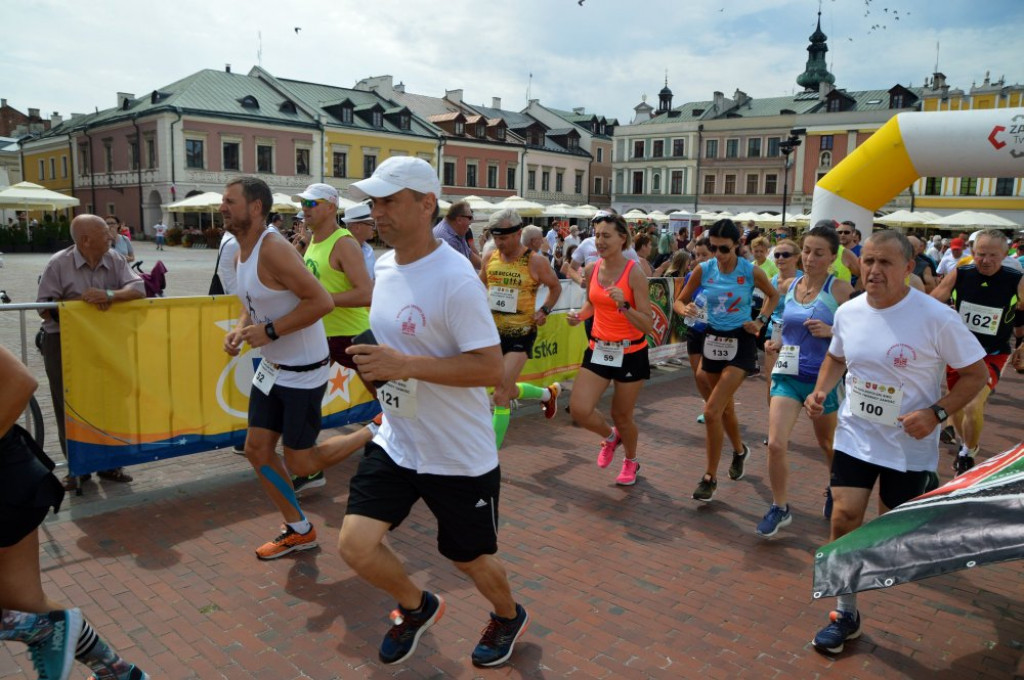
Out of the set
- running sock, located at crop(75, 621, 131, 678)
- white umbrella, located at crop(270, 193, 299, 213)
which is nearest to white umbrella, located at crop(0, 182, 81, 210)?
white umbrella, located at crop(270, 193, 299, 213)

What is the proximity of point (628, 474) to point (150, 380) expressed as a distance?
3.67 metres

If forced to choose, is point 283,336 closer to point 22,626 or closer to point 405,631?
point 405,631

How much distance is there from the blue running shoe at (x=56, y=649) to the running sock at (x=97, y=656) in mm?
76

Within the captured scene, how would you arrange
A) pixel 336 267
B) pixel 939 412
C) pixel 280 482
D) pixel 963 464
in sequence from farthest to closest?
pixel 963 464 < pixel 336 267 < pixel 280 482 < pixel 939 412

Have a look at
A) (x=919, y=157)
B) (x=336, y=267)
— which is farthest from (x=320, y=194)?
(x=919, y=157)

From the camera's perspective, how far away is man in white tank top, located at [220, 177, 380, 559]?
4059 millimetres

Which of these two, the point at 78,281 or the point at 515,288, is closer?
the point at 78,281

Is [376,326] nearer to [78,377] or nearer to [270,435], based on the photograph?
[270,435]

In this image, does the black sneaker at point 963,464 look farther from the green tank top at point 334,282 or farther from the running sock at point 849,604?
the green tank top at point 334,282

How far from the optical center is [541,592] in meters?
4.13

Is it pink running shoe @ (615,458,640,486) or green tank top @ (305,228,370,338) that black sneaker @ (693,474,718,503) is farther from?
green tank top @ (305,228,370,338)

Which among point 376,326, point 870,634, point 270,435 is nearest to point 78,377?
point 270,435

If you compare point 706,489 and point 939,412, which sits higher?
point 939,412

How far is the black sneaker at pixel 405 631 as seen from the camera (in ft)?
10.7
